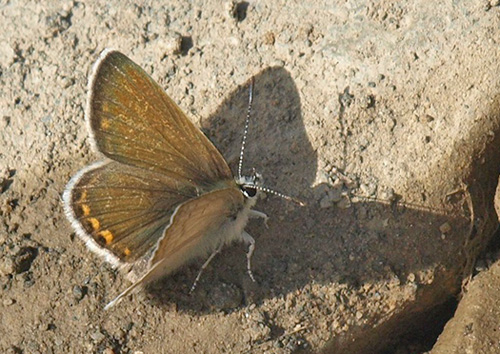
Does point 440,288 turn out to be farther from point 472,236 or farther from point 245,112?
point 245,112

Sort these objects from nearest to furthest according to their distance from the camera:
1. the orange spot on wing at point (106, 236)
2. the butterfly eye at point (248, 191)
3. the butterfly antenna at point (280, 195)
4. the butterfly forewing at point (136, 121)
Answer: the orange spot on wing at point (106, 236) < the butterfly forewing at point (136, 121) < the butterfly eye at point (248, 191) < the butterfly antenna at point (280, 195)

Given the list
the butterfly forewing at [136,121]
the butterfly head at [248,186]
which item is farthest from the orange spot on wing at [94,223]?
the butterfly head at [248,186]

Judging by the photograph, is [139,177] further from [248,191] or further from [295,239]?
[295,239]

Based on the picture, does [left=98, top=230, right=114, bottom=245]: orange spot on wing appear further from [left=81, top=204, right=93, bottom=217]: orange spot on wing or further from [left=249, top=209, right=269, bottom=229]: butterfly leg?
[left=249, top=209, right=269, bottom=229]: butterfly leg

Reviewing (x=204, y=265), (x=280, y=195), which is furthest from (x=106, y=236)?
(x=280, y=195)

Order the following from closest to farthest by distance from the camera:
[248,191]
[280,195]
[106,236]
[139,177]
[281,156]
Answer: [106,236] < [139,177] < [248,191] < [280,195] < [281,156]

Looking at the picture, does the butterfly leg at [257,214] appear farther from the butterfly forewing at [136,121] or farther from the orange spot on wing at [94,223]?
the orange spot on wing at [94,223]
